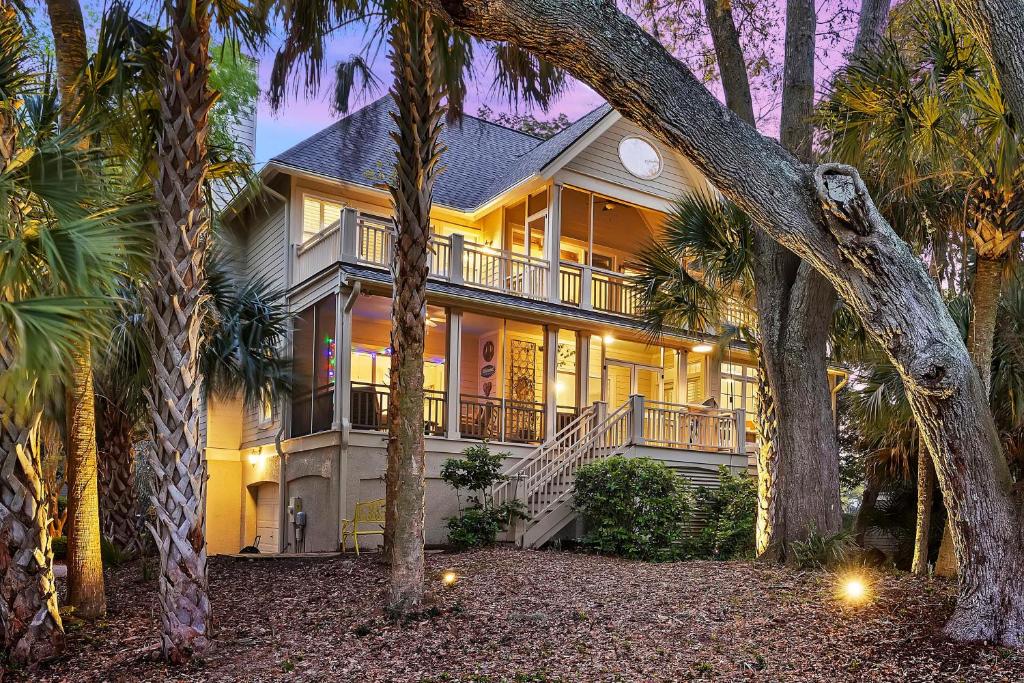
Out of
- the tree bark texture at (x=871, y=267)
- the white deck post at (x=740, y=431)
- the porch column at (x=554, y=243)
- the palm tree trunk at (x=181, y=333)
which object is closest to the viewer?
the tree bark texture at (x=871, y=267)

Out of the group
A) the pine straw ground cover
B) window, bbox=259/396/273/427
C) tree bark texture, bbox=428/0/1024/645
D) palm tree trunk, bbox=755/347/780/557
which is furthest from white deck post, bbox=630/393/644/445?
tree bark texture, bbox=428/0/1024/645

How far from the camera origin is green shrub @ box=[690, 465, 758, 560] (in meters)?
15.1

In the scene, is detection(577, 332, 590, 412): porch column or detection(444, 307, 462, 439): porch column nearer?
detection(444, 307, 462, 439): porch column

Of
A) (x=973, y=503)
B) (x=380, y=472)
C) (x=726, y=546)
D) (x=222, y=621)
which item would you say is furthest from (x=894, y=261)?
(x=380, y=472)

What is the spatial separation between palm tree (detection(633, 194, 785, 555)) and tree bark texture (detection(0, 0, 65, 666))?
7774mm

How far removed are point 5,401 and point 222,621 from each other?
9.92 ft

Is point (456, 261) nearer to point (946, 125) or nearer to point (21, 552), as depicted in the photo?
point (946, 125)

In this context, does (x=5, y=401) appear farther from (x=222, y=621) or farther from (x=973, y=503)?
(x=973, y=503)

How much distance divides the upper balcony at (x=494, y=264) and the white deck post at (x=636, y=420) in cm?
174

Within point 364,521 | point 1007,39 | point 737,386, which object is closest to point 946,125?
point 1007,39

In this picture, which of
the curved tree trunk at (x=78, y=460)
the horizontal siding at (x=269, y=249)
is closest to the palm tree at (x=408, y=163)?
the curved tree trunk at (x=78, y=460)

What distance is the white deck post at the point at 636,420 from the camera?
55.6 ft

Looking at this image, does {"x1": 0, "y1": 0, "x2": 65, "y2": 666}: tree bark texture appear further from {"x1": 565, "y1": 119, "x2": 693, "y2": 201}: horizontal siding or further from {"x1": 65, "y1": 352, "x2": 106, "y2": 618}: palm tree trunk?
{"x1": 565, "y1": 119, "x2": 693, "y2": 201}: horizontal siding

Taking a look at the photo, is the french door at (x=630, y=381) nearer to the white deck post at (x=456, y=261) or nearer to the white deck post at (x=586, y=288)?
the white deck post at (x=586, y=288)
